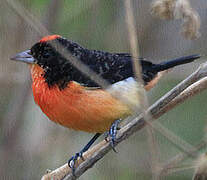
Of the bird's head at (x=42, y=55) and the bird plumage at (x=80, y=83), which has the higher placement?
the bird's head at (x=42, y=55)

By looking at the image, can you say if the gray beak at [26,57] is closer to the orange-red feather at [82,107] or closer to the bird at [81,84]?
the bird at [81,84]

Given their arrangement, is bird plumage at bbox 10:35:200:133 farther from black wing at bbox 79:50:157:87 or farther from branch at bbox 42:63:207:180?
branch at bbox 42:63:207:180

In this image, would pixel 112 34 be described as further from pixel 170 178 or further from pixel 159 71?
pixel 170 178

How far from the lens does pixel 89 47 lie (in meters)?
3.79

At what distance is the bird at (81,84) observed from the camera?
2.74 m

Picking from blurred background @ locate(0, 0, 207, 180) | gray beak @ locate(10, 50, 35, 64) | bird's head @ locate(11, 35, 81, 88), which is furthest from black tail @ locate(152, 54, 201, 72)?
gray beak @ locate(10, 50, 35, 64)

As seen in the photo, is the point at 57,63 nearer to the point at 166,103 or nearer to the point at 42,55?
the point at 42,55

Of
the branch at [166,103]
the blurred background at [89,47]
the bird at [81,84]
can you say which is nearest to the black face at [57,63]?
the bird at [81,84]

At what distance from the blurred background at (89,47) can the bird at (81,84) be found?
1.11ft

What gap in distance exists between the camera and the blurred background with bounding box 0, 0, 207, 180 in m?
3.23

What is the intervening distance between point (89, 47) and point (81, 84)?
1.05 meters

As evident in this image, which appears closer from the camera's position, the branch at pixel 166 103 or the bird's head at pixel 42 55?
the branch at pixel 166 103

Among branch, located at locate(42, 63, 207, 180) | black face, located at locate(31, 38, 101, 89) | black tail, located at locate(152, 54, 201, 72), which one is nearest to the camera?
branch, located at locate(42, 63, 207, 180)

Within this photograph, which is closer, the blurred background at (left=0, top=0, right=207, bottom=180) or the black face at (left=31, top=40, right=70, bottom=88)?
the black face at (left=31, top=40, right=70, bottom=88)
